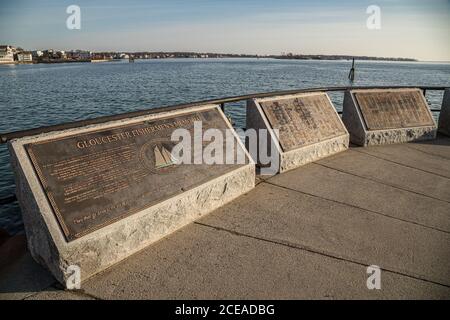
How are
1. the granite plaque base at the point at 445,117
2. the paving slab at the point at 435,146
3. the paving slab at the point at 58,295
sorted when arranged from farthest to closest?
the granite plaque base at the point at 445,117
the paving slab at the point at 435,146
the paving slab at the point at 58,295

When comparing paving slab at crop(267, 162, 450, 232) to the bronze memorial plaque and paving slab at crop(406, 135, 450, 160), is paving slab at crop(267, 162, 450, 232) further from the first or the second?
paving slab at crop(406, 135, 450, 160)

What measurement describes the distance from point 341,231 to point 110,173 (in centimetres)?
264

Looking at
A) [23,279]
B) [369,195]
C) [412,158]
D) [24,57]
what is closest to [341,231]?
[369,195]

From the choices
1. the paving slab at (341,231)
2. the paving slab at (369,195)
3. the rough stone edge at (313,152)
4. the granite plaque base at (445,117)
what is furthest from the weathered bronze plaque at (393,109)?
the paving slab at (341,231)

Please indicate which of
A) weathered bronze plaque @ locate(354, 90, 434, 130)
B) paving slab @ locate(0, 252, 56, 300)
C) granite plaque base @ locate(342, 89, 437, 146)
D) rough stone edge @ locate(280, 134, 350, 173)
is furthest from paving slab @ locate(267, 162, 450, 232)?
paving slab @ locate(0, 252, 56, 300)

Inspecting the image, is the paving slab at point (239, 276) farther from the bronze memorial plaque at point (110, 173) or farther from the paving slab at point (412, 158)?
the paving slab at point (412, 158)

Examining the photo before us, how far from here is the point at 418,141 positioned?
784 cm

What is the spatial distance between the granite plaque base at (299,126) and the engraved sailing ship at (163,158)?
6.93ft

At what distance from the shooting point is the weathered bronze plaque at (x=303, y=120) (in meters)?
5.78

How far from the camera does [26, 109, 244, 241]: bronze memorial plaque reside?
3.00 m

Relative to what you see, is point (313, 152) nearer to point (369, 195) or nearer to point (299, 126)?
point (299, 126)

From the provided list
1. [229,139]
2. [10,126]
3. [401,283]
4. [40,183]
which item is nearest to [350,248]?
[401,283]

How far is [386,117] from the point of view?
7.59m

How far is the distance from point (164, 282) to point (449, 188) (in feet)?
15.1
